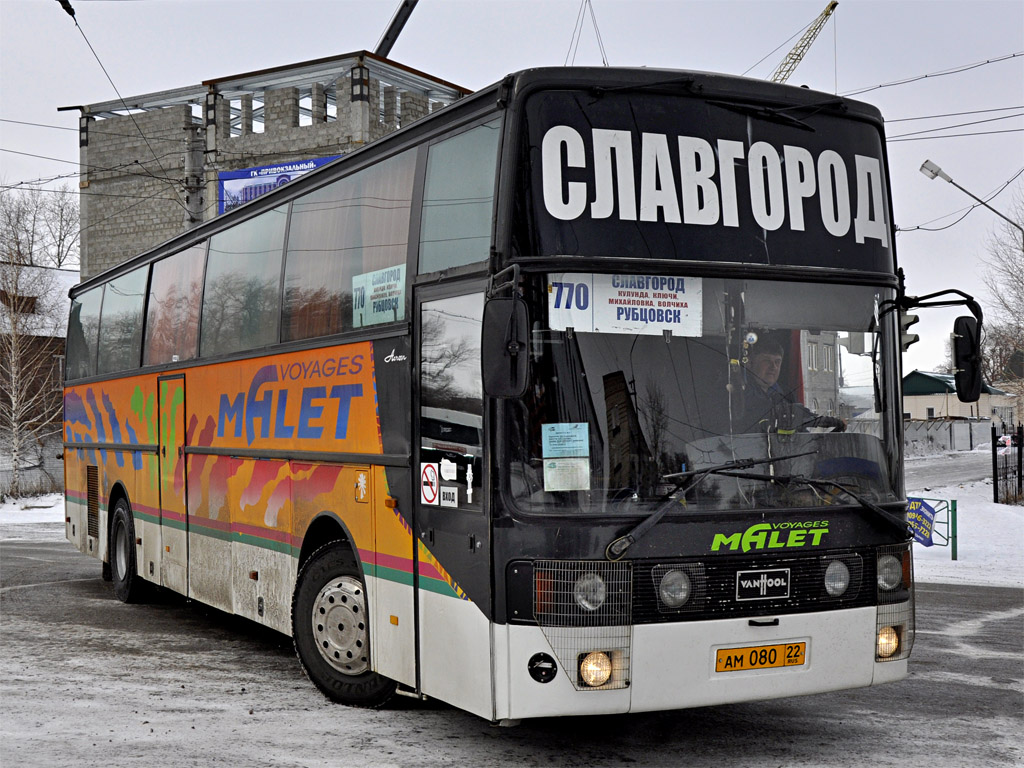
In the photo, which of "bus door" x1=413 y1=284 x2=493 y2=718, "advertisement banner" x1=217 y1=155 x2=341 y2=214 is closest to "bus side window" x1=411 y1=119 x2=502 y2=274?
"bus door" x1=413 y1=284 x2=493 y2=718

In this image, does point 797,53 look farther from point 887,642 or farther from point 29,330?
point 887,642

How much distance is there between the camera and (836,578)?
619cm

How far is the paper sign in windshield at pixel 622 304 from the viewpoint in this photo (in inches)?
231

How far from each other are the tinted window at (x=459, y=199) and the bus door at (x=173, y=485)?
4.81 meters

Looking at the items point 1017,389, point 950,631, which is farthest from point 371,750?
point 1017,389

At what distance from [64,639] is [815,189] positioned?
24.2ft

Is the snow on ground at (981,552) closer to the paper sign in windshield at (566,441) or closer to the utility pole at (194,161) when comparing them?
the paper sign in windshield at (566,441)

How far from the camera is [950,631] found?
35.7ft

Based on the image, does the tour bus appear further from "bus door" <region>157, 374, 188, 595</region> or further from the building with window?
the building with window

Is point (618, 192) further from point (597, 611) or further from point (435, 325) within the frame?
point (597, 611)

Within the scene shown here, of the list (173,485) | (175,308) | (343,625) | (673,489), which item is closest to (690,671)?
(673,489)

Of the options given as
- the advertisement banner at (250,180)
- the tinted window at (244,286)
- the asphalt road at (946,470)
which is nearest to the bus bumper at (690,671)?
the tinted window at (244,286)

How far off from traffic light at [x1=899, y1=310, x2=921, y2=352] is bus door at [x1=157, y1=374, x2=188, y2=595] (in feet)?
21.4

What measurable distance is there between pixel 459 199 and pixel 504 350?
130cm
